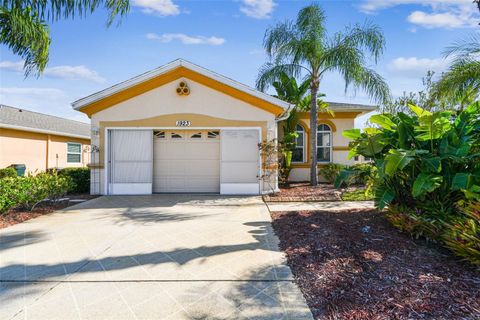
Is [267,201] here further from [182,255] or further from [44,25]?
[44,25]

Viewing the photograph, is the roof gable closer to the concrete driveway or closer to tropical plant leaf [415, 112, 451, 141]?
the concrete driveway

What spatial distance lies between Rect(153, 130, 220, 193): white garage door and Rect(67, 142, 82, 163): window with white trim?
437 inches

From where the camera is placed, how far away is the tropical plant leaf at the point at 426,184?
15.6 feet

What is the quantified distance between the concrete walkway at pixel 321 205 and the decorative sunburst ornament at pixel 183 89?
222 inches

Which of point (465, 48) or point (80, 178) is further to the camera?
point (80, 178)

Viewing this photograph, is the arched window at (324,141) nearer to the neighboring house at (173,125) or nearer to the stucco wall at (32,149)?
the neighboring house at (173,125)

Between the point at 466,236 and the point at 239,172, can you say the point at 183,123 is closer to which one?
the point at 239,172

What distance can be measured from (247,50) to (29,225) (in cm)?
1025

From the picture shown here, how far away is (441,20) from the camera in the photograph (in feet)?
30.1

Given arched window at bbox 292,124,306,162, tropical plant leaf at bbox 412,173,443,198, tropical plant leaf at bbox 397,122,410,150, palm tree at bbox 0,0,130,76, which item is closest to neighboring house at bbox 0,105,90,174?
palm tree at bbox 0,0,130,76

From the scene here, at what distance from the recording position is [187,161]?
11414 mm

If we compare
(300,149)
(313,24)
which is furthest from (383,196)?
(300,149)

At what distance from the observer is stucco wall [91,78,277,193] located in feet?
35.8

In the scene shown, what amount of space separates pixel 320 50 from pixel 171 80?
6.43 m
